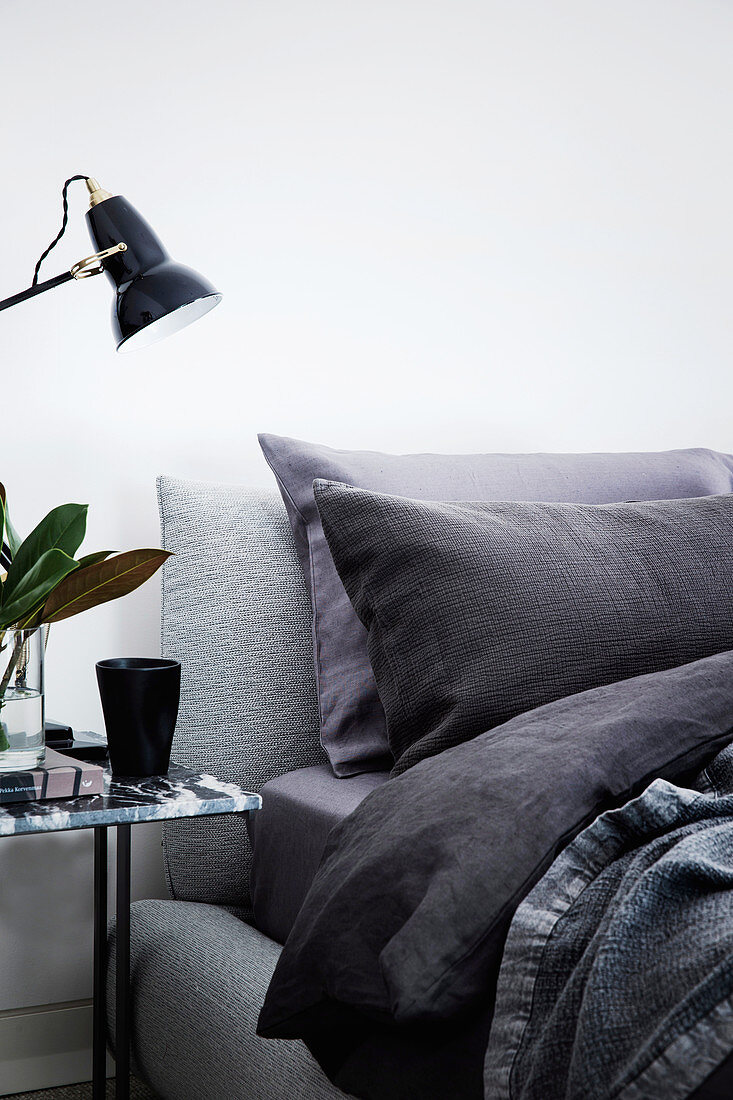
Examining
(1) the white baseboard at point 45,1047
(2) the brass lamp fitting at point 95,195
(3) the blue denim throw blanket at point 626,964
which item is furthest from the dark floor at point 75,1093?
(2) the brass lamp fitting at point 95,195

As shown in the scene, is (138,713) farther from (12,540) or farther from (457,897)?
(457,897)

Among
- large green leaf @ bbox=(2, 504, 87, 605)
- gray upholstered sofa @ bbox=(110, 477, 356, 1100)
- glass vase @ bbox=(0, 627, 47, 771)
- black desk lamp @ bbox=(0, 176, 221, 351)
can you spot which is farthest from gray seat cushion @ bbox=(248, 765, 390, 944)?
black desk lamp @ bbox=(0, 176, 221, 351)

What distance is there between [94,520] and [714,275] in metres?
1.40

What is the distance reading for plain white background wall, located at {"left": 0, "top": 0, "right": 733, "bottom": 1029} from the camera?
1.56 m

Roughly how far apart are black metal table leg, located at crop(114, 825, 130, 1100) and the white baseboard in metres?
0.35

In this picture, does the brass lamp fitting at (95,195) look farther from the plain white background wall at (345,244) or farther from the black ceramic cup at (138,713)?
the black ceramic cup at (138,713)

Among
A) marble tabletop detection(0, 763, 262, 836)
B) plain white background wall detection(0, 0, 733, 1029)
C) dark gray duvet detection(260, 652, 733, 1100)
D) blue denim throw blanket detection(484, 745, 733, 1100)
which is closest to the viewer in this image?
blue denim throw blanket detection(484, 745, 733, 1100)

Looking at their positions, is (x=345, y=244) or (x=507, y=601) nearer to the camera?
(x=507, y=601)

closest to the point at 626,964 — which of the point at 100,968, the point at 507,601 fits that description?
the point at 507,601

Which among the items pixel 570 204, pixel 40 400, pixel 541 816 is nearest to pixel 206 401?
pixel 40 400

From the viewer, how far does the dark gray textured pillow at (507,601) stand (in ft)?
3.52

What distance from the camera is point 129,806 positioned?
1.05 meters

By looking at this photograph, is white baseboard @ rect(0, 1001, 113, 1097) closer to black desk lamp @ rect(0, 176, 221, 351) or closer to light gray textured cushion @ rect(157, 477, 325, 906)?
light gray textured cushion @ rect(157, 477, 325, 906)

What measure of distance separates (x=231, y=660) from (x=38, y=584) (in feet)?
1.35
